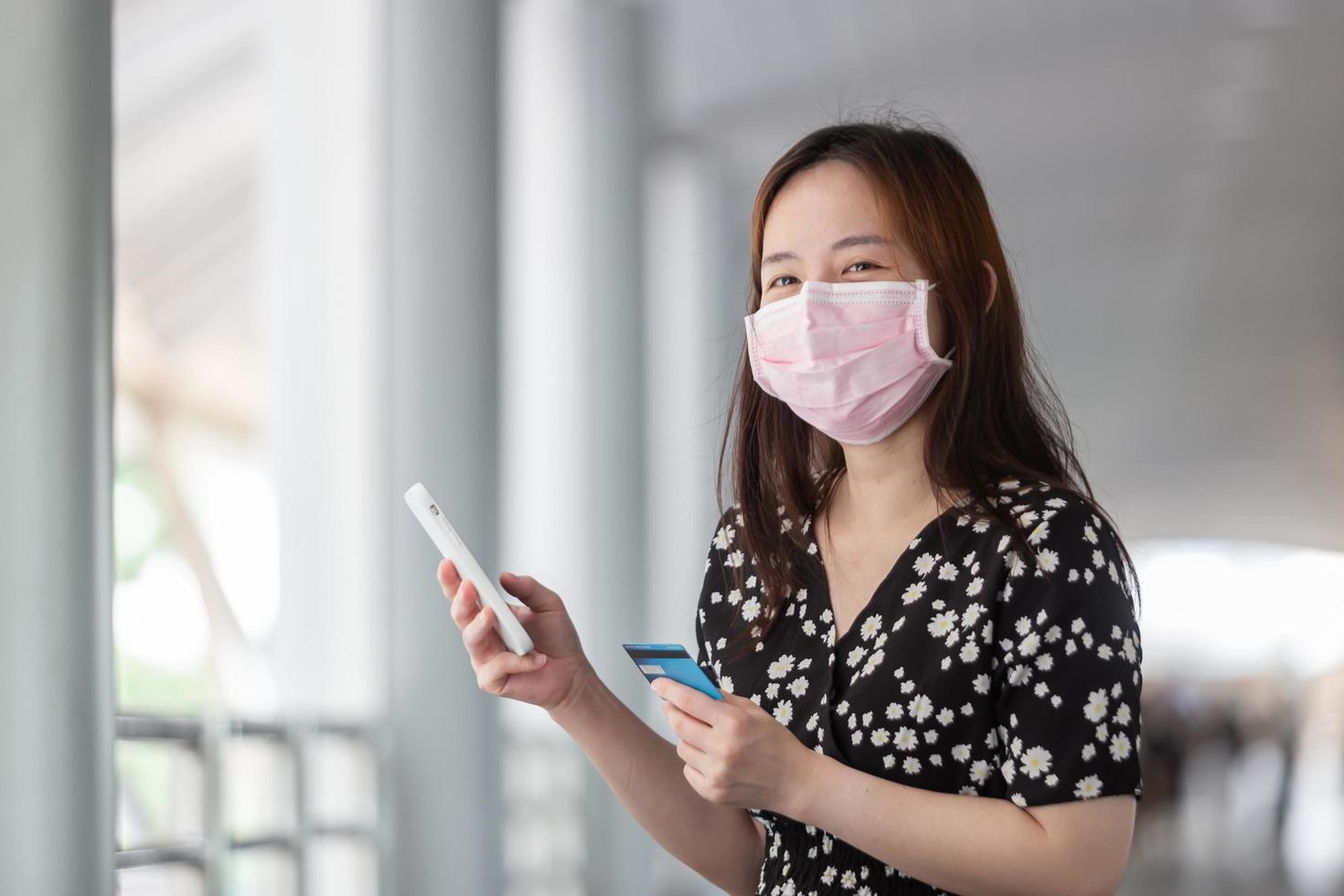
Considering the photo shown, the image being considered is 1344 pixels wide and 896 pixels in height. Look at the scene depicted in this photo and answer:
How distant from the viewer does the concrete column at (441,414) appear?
16.0ft

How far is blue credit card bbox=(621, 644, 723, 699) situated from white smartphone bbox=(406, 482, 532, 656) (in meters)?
0.17

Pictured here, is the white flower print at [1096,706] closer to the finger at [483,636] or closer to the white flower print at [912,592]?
the white flower print at [912,592]

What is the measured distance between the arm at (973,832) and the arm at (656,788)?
0.97 feet

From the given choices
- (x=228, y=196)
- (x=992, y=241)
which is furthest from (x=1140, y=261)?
(x=992, y=241)

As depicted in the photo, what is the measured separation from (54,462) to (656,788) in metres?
1.62

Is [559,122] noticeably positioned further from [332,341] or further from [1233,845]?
[1233,845]

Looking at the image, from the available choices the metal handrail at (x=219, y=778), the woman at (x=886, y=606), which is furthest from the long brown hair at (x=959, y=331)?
the metal handrail at (x=219, y=778)

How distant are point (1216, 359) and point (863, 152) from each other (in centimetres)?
1111

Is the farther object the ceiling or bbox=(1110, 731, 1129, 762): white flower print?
the ceiling

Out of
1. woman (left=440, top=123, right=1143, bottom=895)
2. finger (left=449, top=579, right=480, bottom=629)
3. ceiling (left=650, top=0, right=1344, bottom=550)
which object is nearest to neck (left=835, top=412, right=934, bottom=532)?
woman (left=440, top=123, right=1143, bottom=895)

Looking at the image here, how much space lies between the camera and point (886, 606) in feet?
4.66

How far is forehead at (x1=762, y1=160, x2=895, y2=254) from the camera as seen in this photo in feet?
4.75

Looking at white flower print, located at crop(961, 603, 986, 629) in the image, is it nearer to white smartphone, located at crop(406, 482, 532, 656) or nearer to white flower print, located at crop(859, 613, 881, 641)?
white flower print, located at crop(859, 613, 881, 641)

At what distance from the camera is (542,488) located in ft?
25.3
